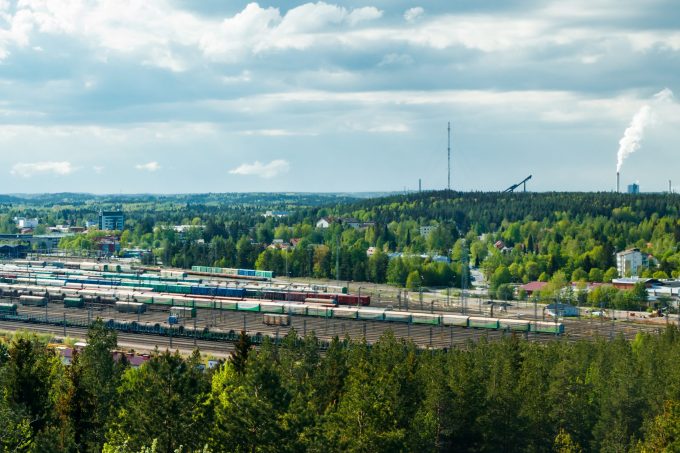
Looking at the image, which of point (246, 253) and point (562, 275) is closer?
point (562, 275)

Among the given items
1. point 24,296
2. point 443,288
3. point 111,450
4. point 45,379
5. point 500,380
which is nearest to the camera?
point 111,450

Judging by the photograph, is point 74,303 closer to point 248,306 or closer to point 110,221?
point 248,306

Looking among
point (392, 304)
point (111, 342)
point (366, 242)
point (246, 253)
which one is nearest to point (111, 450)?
point (111, 342)

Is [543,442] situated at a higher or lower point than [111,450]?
lower

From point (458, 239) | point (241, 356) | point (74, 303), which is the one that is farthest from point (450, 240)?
point (241, 356)

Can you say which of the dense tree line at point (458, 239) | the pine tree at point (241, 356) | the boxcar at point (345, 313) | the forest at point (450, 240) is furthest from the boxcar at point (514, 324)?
the pine tree at point (241, 356)

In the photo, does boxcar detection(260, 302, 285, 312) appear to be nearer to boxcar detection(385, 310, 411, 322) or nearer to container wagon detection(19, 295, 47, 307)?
boxcar detection(385, 310, 411, 322)

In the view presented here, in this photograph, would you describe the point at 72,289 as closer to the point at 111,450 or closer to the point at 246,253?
the point at 246,253
